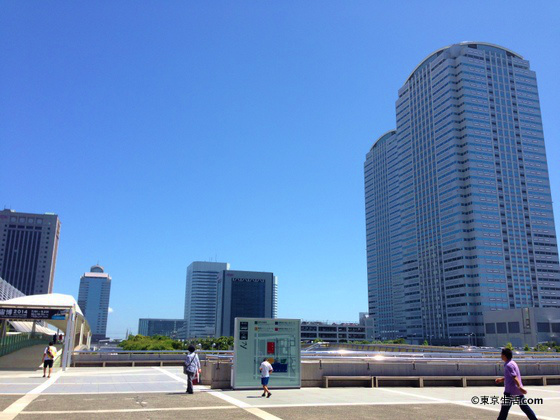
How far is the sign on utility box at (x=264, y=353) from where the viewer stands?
18.7 meters

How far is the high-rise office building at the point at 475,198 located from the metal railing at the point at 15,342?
11829cm

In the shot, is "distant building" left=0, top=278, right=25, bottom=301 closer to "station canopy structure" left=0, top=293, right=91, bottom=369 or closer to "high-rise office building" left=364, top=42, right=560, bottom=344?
"station canopy structure" left=0, top=293, right=91, bottom=369

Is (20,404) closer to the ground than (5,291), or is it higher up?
closer to the ground

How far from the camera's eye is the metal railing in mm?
35594

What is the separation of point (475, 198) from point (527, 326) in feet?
150

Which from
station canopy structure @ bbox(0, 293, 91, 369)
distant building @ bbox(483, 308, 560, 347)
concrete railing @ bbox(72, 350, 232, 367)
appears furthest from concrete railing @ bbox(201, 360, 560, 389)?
distant building @ bbox(483, 308, 560, 347)

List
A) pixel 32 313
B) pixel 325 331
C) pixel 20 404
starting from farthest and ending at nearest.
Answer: pixel 325 331 → pixel 32 313 → pixel 20 404

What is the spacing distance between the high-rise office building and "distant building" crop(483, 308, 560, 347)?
13.6m

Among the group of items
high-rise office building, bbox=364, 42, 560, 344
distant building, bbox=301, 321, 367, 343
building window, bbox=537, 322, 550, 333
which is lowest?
distant building, bbox=301, 321, 367, 343

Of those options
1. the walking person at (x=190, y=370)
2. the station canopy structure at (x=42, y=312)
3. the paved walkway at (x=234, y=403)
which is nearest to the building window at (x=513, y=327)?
the paved walkway at (x=234, y=403)

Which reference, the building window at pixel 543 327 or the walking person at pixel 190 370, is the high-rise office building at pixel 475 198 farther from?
the walking person at pixel 190 370

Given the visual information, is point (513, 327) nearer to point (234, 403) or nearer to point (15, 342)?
point (15, 342)

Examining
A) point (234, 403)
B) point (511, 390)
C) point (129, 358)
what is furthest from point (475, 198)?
point (511, 390)

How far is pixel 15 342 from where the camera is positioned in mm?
40062
